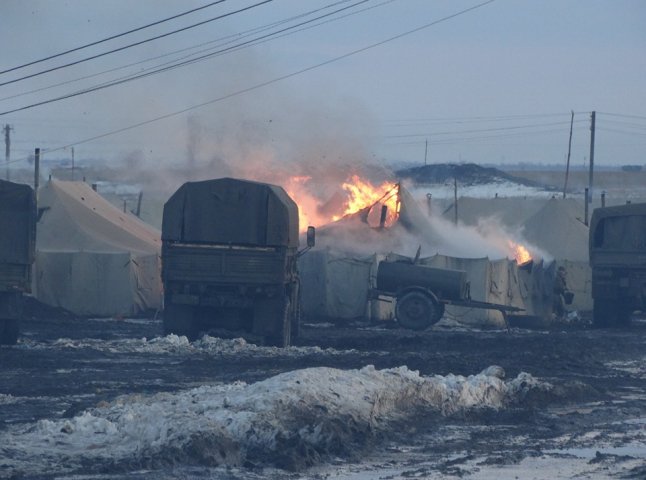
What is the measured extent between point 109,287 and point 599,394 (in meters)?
18.6

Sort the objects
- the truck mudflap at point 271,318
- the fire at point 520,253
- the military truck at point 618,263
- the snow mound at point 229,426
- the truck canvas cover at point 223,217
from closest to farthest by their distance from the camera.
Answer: the snow mound at point 229,426, the truck mudflap at point 271,318, the truck canvas cover at point 223,217, the military truck at point 618,263, the fire at point 520,253

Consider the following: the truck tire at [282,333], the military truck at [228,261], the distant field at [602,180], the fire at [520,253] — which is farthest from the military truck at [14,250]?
the distant field at [602,180]

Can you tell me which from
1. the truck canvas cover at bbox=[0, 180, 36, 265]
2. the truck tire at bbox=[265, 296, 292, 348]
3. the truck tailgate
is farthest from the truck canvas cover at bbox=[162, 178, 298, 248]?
the truck canvas cover at bbox=[0, 180, 36, 265]

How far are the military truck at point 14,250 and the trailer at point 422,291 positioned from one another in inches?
431

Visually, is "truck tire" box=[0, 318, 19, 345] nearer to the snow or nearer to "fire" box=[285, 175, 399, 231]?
"fire" box=[285, 175, 399, 231]

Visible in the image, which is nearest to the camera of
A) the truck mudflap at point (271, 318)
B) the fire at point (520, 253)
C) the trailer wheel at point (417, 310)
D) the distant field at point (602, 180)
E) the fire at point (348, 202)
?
the truck mudflap at point (271, 318)

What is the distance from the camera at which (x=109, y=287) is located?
33562 mm

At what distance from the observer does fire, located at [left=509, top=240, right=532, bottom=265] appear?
117 feet

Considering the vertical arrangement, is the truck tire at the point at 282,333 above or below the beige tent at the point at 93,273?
below

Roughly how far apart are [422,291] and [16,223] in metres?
11.8

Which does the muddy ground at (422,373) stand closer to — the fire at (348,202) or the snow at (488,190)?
the fire at (348,202)

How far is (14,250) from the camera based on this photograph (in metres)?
22.4

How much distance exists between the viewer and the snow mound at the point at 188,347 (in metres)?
22.6

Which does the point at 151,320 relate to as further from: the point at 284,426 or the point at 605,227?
the point at 284,426
